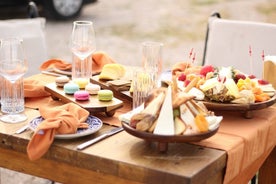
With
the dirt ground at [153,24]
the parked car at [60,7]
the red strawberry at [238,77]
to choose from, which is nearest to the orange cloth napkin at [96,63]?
the red strawberry at [238,77]

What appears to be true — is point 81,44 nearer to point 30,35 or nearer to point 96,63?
point 96,63

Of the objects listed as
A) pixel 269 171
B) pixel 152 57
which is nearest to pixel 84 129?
pixel 152 57

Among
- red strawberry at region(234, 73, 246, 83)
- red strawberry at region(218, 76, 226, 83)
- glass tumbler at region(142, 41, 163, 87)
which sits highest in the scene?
glass tumbler at region(142, 41, 163, 87)

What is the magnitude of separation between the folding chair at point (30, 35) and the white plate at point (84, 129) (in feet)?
3.76

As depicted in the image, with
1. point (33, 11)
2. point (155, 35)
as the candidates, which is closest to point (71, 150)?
point (33, 11)

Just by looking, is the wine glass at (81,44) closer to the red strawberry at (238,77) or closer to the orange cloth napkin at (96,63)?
the orange cloth napkin at (96,63)

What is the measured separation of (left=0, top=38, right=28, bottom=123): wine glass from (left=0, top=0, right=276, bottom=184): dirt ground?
386 cm

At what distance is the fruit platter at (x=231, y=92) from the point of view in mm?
1896

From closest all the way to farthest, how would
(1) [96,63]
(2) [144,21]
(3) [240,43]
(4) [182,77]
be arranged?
(4) [182,77], (1) [96,63], (3) [240,43], (2) [144,21]

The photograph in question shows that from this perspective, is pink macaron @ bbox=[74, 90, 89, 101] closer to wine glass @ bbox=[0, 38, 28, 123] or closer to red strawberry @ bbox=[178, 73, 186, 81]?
wine glass @ bbox=[0, 38, 28, 123]

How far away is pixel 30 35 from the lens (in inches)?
114

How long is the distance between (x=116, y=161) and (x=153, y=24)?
6072mm

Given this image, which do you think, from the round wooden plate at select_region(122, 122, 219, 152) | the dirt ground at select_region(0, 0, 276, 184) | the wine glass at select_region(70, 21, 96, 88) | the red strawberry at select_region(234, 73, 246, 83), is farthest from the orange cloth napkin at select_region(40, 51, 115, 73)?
the dirt ground at select_region(0, 0, 276, 184)

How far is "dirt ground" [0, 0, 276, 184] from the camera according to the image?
630 cm
